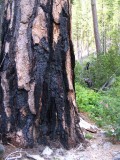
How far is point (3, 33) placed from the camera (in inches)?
157

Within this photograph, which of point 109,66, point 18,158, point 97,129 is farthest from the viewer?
point 109,66

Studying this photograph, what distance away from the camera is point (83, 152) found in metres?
3.99

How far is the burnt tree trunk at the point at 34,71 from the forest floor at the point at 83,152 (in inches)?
4.4

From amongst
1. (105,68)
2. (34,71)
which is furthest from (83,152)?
(105,68)

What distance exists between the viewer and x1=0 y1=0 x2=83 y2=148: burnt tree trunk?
12.5 feet

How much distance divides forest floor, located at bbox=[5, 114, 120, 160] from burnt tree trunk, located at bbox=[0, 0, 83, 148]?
11cm

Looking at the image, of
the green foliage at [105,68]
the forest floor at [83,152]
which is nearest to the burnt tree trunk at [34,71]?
the forest floor at [83,152]

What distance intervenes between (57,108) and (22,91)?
17.4 inches

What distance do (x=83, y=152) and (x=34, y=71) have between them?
1084 millimetres

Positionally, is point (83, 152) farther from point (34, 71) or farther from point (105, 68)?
point (105, 68)

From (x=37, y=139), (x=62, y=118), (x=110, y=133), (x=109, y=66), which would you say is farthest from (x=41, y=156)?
(x=109, y=66)

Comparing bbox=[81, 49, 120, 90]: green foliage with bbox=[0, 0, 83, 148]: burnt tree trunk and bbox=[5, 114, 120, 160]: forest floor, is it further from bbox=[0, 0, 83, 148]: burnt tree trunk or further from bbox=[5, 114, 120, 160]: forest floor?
bbox=[0, 0, 83, 148]: burnt tree trunk

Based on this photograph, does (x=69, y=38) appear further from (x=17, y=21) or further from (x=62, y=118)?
(x=62, y=118)

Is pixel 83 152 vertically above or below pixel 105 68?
below
